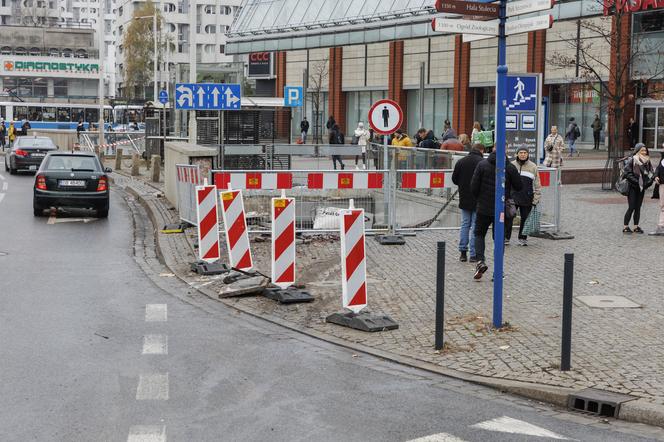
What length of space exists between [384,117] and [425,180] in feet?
5.60

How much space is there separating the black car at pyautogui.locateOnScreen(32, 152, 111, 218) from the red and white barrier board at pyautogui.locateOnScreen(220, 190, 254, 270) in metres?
9.32

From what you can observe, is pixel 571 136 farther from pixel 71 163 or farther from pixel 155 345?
pixel 155 345

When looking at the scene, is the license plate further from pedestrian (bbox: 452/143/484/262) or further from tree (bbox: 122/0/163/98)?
tree (bbox: 122/0/163/98)

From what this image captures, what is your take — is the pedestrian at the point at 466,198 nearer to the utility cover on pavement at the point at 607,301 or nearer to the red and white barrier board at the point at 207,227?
the utility cover on pavement at the point at 607,301

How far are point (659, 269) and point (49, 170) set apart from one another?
1324 centimetres

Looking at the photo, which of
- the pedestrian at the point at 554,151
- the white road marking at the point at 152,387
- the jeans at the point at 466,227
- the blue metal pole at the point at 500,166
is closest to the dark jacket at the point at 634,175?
the jeans at the point at 466,227

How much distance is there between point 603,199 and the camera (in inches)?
992

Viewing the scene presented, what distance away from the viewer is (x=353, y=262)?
10516 mm

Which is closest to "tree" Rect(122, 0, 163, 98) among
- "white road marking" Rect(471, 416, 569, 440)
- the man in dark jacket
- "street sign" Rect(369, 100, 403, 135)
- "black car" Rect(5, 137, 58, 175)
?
"black car" Rect(5, 137, 58, 175)

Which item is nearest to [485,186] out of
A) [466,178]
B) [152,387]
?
[466,178]

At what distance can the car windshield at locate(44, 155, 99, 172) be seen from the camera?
2209 cm

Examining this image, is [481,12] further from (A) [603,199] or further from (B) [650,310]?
(A) [603,199]

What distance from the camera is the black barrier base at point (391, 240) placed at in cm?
1677

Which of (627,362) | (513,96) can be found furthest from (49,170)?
(627,362)
